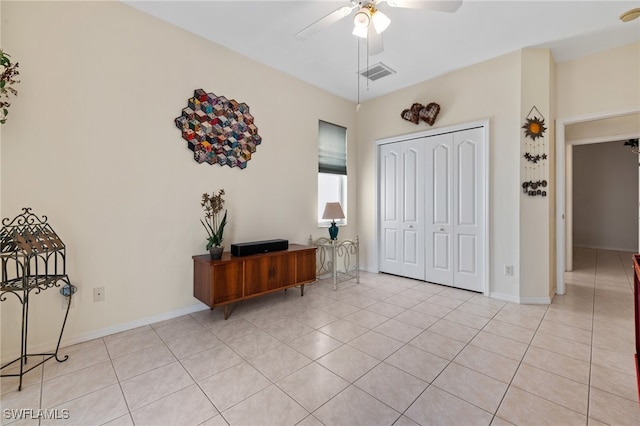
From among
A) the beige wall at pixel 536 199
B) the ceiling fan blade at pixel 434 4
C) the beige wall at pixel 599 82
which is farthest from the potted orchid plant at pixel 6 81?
the beige wall at pixel 599 82

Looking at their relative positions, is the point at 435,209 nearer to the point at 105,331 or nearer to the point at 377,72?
the point at 377,72

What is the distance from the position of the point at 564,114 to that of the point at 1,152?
18.6ft

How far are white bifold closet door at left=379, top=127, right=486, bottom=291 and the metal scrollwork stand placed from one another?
0.54 metres

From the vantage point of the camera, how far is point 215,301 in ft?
8.51

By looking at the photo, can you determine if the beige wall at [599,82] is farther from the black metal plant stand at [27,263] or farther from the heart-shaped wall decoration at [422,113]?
the black metal plant stand at [27,263]

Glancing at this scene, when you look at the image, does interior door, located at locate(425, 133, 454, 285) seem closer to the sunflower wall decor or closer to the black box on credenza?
the sunflower wall decor

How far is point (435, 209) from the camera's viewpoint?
3891mm

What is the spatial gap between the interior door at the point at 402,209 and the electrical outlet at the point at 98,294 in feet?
12.1

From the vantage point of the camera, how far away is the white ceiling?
2461 mm

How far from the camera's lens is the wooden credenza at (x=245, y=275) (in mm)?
2617

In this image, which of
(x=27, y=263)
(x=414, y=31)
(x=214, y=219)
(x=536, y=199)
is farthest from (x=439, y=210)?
(x=27, y=263)

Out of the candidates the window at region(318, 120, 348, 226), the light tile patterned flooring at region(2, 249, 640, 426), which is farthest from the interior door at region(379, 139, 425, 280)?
the light tile patterned flooring at region(2, 249, 640, 426)

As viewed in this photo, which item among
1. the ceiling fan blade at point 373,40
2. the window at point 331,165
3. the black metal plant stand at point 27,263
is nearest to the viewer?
the black metal plant stand at point 27,263

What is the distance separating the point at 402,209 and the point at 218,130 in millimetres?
→ 2891
